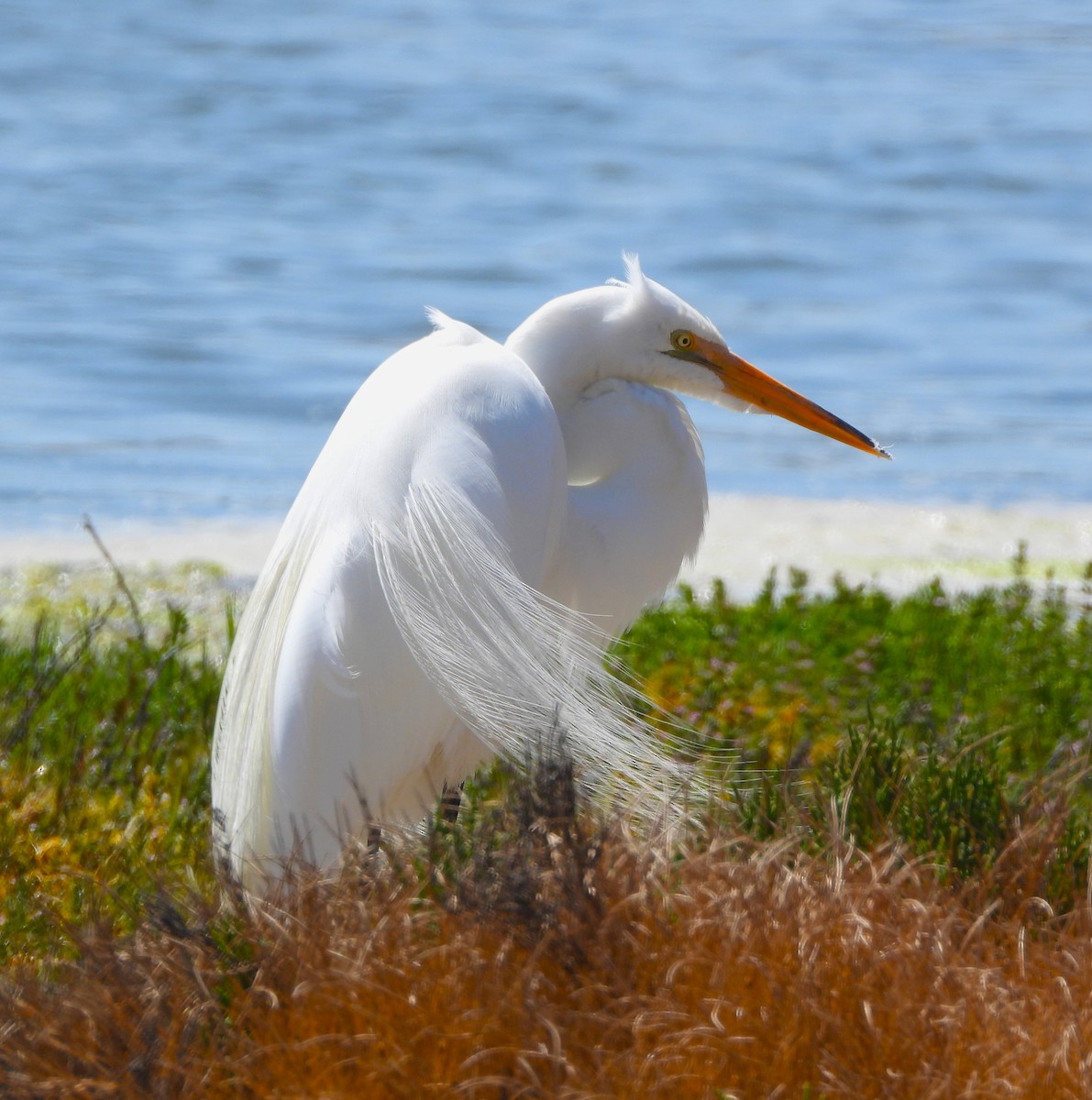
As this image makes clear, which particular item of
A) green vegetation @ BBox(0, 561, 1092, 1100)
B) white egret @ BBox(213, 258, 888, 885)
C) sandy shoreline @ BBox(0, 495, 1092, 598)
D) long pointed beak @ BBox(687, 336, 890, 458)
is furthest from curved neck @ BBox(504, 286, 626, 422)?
sandy shoreline @ BBox(0, 495, 1092, 598)

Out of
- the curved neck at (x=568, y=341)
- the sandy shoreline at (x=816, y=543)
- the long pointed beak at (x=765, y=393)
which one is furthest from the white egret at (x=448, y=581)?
the sandy shoreline at (x=816, y=543)

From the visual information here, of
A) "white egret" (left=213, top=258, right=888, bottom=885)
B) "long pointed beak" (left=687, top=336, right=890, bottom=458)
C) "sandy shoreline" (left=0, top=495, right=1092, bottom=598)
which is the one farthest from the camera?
"sandy shoreline" (left=0, top=495, right=1092, bottom=598)

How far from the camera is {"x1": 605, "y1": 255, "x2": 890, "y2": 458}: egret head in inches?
126

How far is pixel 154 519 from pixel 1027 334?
6.79 meters

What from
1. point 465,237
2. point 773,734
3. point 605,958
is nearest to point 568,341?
point 773,734

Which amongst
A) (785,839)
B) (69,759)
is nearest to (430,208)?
(69,759)

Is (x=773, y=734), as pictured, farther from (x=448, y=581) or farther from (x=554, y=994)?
(x=554, y=994)

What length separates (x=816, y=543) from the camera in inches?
271

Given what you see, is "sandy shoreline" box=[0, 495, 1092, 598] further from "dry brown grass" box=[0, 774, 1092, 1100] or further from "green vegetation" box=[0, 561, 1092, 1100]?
Answer: "dry brown grass" box=[0, 774, 1092, 1100]

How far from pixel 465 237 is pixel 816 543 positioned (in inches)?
316

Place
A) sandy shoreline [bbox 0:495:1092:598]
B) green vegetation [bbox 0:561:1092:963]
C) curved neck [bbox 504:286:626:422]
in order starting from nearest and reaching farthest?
green vegetation [bbox 0:561:1092:963] < curved neck [bbox 504:286:626:422] < sandy shoreline [bbox 0:495:1092:598]

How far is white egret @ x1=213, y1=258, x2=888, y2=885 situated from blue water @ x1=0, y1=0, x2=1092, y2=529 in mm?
4602

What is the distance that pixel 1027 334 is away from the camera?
38.2 ft

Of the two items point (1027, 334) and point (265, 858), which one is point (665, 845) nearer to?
point (265, 858)
